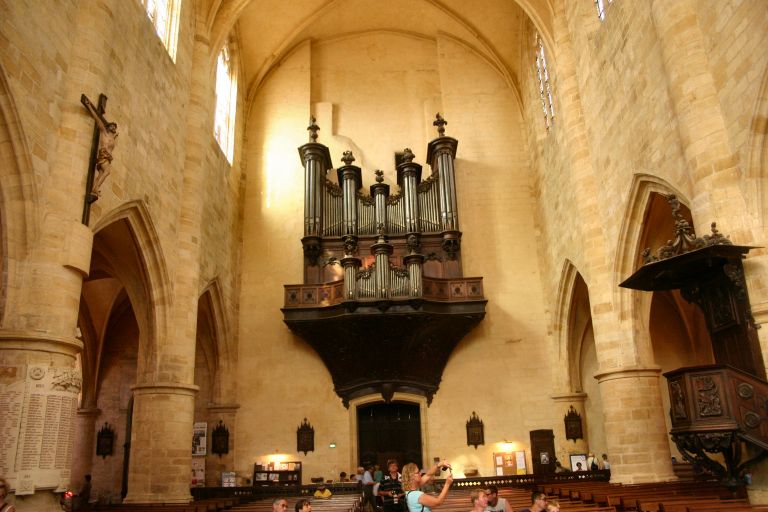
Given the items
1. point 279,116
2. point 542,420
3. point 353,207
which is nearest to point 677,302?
point 542,420

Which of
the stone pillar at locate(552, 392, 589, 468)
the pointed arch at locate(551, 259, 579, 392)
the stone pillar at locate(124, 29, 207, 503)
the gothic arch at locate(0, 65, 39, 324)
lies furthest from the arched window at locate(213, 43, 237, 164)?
the stone pillar at locate(552, 392, 589, 468)

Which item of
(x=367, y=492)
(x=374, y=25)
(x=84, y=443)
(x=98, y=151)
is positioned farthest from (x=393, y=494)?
(x=374, y=25)

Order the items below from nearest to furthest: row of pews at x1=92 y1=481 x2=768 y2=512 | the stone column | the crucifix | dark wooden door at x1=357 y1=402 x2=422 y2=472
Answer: row of pews at x1=92 y1=481 x2=768 y2=512, the crucifix, the stone column, dark wooden door at x1=357 y1=402 x2=422 y2=472

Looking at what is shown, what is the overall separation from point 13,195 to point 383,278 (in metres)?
10.3

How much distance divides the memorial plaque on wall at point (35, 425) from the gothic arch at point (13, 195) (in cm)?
86

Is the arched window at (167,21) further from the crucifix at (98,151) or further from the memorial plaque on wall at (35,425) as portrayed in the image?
the memorial plaque on wall at (35,425)

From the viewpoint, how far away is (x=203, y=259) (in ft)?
54.6

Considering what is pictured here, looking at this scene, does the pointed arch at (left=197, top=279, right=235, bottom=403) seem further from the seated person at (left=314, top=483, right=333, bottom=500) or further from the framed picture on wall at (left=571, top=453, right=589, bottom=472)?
the framed picture on wall at (left=571, top=453, right=589, bottom=472)

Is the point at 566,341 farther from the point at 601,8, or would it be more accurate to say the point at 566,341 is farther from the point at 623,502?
the point at 623,502

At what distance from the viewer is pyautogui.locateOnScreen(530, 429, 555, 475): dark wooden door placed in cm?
1803

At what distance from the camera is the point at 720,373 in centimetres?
862

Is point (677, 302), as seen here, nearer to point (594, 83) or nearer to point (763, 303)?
point (594, 83)

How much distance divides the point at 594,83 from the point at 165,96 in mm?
9355

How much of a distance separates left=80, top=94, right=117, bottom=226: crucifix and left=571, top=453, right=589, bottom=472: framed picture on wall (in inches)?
542
